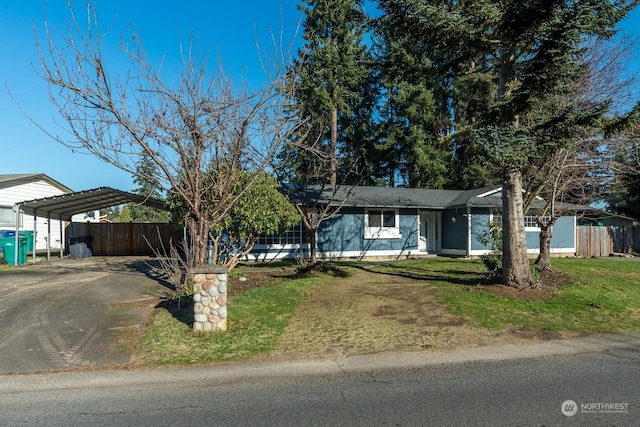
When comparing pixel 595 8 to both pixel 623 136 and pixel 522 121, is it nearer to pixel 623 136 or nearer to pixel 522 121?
pixel 522 121

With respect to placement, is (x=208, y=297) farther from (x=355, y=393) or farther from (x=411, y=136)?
(x=411, y=136)

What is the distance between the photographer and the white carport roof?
53.1ft

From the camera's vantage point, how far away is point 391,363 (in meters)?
5.46

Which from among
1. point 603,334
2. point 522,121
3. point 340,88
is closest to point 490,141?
point 603,334

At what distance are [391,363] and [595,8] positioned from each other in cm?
777

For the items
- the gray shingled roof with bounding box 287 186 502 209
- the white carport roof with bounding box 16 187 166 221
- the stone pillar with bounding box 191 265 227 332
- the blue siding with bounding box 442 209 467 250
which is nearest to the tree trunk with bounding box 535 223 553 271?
the gray shingled roof with bounding box 287 186 502 209

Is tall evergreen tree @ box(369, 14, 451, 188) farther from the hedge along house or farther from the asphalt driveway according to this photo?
the asphalt driveway

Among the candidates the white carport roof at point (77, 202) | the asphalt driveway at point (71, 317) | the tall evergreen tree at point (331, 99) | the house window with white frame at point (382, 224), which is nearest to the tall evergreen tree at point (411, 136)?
the tall evergreen tree at point (331, 99)

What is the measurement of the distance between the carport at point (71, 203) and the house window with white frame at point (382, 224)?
8724 mm

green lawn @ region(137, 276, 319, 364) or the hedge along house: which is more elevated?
the hedge along house

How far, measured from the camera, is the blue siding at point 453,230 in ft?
62.4

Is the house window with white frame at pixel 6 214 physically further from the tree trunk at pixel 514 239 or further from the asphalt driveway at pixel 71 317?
the tree trunk at pixel 514 239

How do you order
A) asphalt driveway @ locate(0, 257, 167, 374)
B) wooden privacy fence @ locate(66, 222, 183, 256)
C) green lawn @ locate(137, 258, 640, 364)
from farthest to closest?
wooden privacy fence @ locate(66, 222, 183, 256) → green lawn @ locate(137, 258, 640, 364) → asphalt driveway @ locate(0, 257, 167, 374)

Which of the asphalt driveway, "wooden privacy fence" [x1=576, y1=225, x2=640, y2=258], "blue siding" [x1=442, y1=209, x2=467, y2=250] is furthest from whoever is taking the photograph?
"wooden privacy fence" [x1=576, y1=225, x2=640, y2=258]
